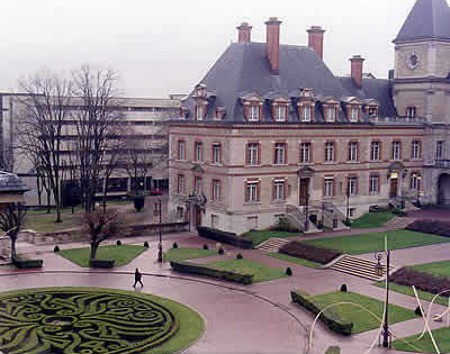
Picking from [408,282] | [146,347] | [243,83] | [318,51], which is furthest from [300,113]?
[146,347]

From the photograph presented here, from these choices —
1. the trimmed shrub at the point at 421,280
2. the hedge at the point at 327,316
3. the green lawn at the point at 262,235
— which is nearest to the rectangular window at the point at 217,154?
the green lawn at the point at 262,235

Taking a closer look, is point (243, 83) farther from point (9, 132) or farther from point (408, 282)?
point (9, 132)

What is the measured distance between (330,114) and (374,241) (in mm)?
12725

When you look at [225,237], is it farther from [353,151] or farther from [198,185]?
[353,151]

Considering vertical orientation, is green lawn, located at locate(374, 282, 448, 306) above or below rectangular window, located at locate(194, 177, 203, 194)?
below

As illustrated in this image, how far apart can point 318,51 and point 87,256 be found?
30.0 m

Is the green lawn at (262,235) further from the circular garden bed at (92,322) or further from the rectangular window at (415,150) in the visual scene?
the rectangular window at (415,150)

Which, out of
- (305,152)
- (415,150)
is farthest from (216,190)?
(415,150)

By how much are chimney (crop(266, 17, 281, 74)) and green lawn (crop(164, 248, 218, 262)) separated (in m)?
17.8

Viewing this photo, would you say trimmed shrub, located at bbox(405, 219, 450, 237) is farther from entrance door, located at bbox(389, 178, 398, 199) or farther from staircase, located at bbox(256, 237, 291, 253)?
staircase, located at bbox(256, 237, 291, 253)

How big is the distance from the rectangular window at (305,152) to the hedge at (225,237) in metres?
9.42

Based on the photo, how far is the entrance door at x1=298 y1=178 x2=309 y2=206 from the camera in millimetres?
55812

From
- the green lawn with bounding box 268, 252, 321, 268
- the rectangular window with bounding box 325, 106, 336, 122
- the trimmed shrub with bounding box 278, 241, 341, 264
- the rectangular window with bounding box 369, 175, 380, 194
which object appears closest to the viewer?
the green lawn with bounding box 268, 252, 321, 268

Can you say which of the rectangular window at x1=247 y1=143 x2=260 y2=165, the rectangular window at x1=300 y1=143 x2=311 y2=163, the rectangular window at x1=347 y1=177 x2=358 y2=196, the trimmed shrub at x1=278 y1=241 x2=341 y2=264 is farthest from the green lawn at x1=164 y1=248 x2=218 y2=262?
the rectangular window at x1=347 y1=177 x2=358 y2=196
